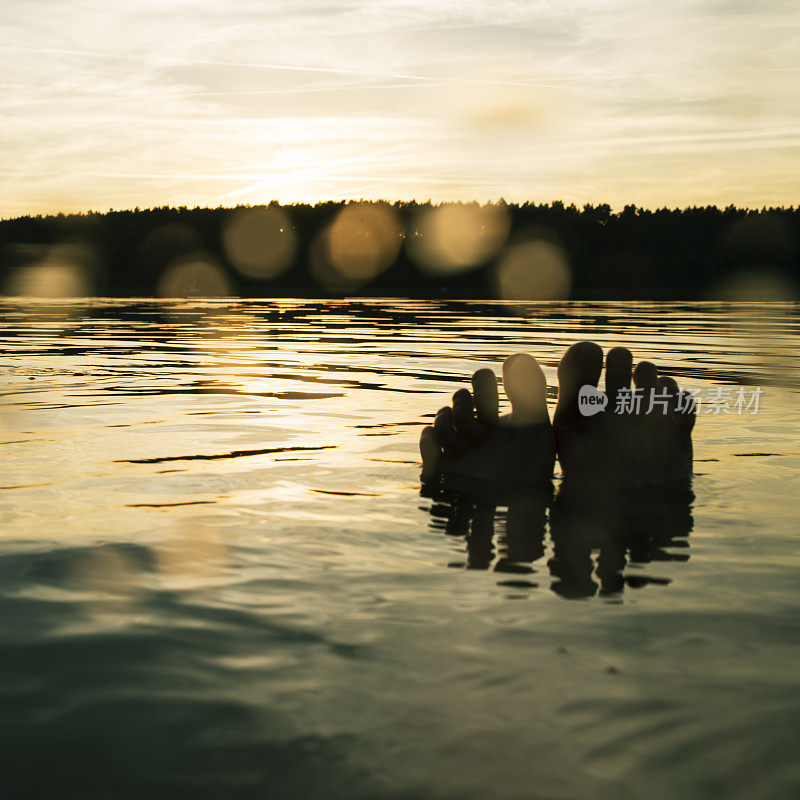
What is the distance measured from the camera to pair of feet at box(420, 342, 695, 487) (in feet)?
16.9

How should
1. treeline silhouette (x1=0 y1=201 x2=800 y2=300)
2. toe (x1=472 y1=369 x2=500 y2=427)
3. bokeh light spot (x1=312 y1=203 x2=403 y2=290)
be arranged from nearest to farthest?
toe (x1=472 y1=369 x2=500 y2=427), treeline silhouette (x1=0 y1=201 x2=800 y2=300), bokeh light spot (x1=312 y1=203 x2=403 y2=290)

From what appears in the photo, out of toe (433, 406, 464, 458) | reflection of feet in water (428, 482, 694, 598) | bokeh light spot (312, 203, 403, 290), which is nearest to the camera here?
reflection of feet in water (428, 482, 694, 598)

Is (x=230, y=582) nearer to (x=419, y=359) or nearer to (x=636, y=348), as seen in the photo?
(x=419, y=359)

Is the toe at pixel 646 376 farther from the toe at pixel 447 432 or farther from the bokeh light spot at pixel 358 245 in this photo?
the bokeh light spot at pixel 358 245

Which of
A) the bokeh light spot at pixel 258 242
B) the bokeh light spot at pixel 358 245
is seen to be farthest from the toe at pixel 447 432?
the bokeh light spot at pixel 258 242

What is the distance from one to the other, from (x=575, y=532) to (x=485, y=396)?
1.00m

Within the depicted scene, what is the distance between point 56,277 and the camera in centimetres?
10962

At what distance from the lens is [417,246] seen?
106m

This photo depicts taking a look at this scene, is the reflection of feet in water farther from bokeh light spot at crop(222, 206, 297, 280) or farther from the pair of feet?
bokeh light spot at crop(222, 206, 297, 280)

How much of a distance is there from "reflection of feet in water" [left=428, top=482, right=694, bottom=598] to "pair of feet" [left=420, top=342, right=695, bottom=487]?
157 mm
